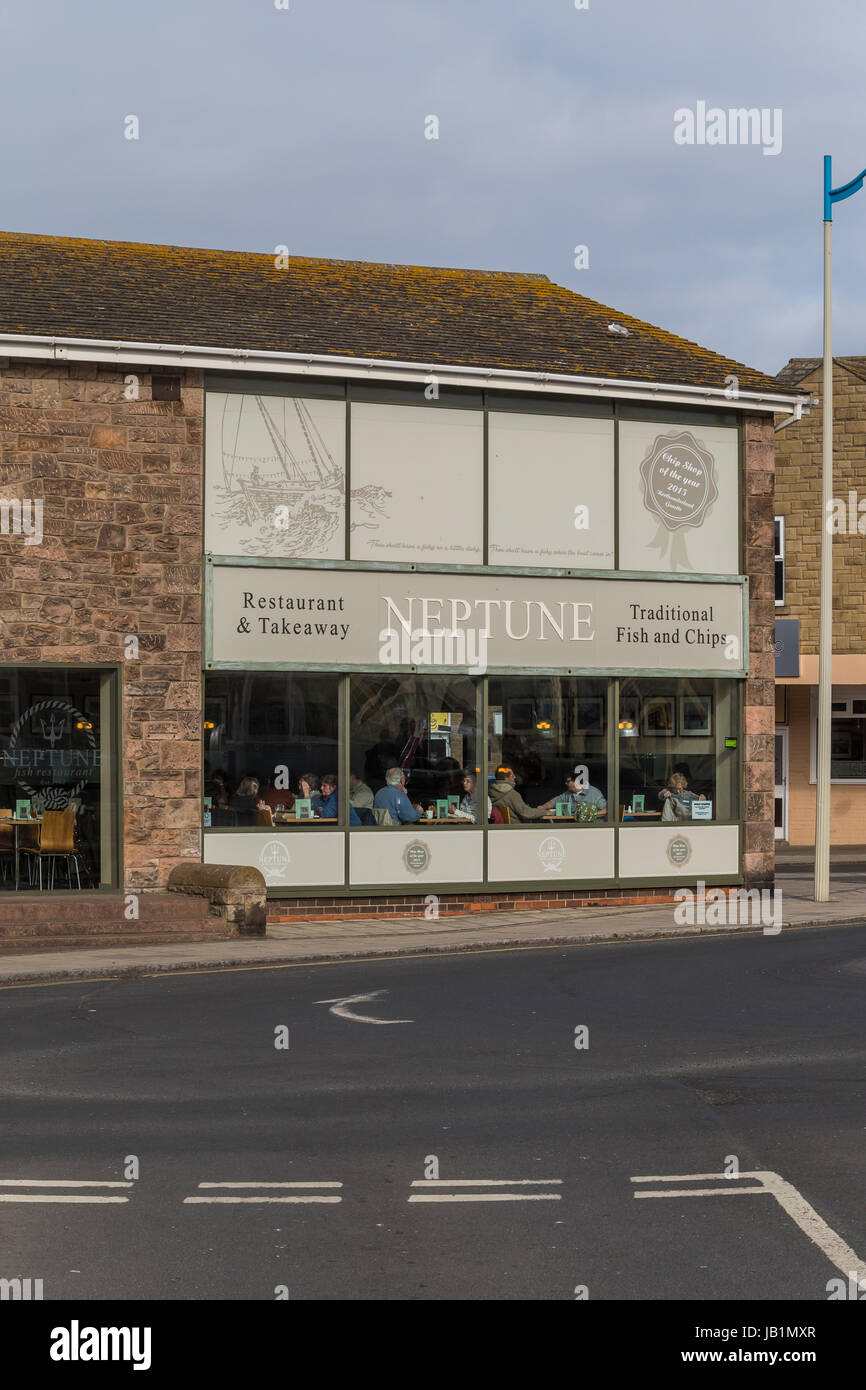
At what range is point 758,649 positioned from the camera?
21969mm

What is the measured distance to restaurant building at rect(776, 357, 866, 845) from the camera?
1300 inches

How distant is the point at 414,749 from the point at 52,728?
14.3 ft

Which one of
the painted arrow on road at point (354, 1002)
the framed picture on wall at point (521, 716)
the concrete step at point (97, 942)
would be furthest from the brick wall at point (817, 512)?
the painted arrow on road at point (354, 1002)

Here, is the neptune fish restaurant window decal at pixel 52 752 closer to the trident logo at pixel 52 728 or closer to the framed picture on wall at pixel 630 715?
the trident logo at pixel 52 728

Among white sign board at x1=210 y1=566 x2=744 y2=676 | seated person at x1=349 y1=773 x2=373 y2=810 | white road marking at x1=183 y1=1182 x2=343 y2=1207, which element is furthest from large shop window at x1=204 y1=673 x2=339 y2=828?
white road marking at x1=183 y1=1182 x2=343 y2=1207

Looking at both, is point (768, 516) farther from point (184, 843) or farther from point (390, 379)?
point (184, 843)

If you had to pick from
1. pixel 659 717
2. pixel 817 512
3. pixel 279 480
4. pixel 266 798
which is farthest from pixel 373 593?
pixel 817 512

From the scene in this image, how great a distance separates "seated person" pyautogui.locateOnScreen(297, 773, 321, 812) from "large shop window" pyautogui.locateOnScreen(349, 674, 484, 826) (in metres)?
0.43

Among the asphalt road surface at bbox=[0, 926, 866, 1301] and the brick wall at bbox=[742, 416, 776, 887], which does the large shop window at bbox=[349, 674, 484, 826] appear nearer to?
the brick wall at bbox=[742, 416, 776, 887]

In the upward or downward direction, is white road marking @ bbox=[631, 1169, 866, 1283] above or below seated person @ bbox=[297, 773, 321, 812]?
below

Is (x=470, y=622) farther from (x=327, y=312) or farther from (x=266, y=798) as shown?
(x=327, y=312)

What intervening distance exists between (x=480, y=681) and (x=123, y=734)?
445cm

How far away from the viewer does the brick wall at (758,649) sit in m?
21.9

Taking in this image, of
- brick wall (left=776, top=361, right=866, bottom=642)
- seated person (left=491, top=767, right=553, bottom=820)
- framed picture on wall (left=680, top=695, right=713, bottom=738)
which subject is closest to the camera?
seated person (left=491, top=767, right=553, bottom=820)
